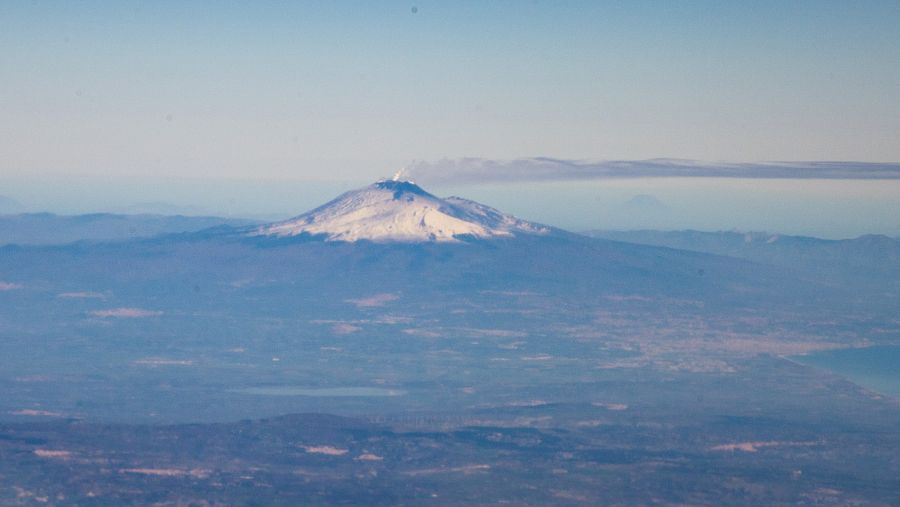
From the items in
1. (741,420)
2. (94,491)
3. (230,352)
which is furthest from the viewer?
(230,352)

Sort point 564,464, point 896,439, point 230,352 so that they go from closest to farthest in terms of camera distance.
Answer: point 564,464 < point 896,439 < point 230,352

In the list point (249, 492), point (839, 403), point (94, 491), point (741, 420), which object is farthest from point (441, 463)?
point (839, 403)

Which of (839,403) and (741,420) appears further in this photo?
(839,403)

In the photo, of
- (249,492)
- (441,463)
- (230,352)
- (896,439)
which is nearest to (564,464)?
(441,463)

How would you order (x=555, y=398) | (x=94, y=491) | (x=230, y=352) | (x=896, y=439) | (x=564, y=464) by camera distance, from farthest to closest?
(x=230, y=352) < (x=555, y=398) < (x=896, y=439) < (x=564, y=464) < (x=94, y=491)

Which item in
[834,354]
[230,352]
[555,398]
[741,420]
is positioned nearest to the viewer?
[741,420]

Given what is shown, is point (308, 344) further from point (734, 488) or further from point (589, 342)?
point (734, 488)

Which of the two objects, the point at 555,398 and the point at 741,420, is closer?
the point at 741,420

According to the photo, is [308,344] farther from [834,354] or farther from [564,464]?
[564,464]
